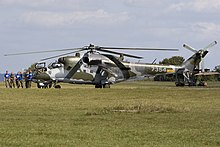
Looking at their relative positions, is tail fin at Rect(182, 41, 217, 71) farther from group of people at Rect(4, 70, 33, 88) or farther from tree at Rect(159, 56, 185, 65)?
tree at Rect(159, 56, 185, 65)

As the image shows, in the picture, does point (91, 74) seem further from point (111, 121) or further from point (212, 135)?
point (212, 135)

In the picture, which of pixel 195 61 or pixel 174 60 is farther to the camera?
pixel 174 60

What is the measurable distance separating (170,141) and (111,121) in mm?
6151

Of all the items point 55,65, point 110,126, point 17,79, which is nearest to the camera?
point 110,126

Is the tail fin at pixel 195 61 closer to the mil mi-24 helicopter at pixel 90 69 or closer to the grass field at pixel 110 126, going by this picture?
the mil mi-24 helicopter at pixel 90 69

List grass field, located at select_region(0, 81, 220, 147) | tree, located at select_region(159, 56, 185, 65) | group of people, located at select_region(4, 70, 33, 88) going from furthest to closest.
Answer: tree, located at select_region(159, 56, 185, 65) < group of people, located at select_region(4, 70, 33, 88) < grass field, located at select_region(0, 81, 220, 147)

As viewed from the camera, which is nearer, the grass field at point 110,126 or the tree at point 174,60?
the grass field at point 110,126

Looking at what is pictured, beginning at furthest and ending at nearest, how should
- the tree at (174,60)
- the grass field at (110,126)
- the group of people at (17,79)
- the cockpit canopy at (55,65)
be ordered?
the tree at (174,60)
the cockpit canopy at (55,65)
the group of people at (17,79)
the grass field at (110,126)

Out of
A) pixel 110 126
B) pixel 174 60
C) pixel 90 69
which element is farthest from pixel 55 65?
pixel 174 60

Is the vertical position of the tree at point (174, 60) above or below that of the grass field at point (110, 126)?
above

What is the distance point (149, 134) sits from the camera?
17.9 metres

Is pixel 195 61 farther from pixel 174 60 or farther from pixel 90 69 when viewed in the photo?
pixel 174 60

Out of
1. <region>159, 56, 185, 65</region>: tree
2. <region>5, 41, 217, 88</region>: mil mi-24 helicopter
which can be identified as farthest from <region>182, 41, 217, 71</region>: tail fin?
<region>159, 56, 185, 65</region>: tree

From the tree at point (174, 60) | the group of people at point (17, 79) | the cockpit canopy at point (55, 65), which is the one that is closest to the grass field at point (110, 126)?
the group of people at point (17, 79)
